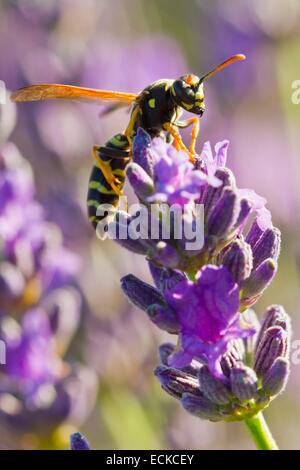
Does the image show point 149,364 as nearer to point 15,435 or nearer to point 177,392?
point 15,435

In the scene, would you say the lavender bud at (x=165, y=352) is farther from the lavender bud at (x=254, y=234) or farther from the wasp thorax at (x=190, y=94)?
the wasp thorax at (x=190, y=94)

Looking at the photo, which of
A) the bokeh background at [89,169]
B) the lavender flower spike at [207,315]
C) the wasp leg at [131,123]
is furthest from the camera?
the bokeh background at [89,169]

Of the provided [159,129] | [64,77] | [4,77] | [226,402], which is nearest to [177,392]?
[226,402]

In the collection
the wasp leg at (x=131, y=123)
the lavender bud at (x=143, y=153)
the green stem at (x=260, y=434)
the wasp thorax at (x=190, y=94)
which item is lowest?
the green stem at (x=260, y=434)

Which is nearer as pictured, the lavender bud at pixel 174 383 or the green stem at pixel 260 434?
the green stem at pixel 260 434

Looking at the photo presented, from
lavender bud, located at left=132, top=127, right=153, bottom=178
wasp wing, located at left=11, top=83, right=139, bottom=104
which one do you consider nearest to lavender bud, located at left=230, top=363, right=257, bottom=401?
lavender bud, located at left=132, top=127, right=153, bottom=178

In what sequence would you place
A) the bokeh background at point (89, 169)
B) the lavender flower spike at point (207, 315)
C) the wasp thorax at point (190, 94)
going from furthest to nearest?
the bokeh background at point (89, 169) < the wasp thorax at point (190, 94) < the lavender flower spike at point (207, 315)

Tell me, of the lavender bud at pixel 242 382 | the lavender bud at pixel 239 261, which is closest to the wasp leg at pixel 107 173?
the lavender bud at pixel 239 261
